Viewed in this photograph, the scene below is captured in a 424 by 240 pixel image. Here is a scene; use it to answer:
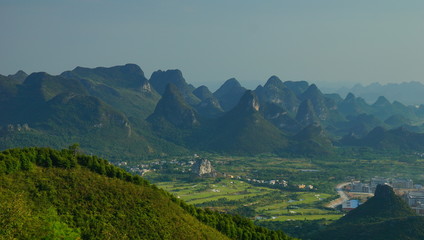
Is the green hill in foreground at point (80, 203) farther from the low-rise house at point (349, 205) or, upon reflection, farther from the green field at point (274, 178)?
the low-rise house at point (349, 205)

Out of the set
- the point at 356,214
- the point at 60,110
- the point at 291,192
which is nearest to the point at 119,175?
the point at 356,214

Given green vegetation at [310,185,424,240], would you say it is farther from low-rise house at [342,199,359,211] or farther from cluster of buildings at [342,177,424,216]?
low-rise house at [342,199,359,211]

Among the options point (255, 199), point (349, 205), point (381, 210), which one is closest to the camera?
point (381, 210)

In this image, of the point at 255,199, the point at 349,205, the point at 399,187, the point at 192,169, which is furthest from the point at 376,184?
the point at 192,169

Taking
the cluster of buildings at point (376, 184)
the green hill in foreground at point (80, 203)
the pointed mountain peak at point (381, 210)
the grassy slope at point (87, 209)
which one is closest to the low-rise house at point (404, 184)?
the cluster of buildings at point (376, 184)

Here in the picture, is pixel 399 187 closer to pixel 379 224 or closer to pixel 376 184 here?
pixel 376 184

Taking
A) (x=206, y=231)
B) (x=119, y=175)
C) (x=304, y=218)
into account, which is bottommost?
(x=304, y=218)

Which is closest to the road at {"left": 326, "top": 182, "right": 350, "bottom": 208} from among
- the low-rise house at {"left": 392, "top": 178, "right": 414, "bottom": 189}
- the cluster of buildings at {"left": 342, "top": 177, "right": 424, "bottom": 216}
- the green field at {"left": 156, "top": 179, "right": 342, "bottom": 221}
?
the green field at {"left": 156, "top": 179, "right": 342, "bottom": 221}

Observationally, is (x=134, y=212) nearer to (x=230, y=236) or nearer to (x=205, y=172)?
(x=230, y=236)
